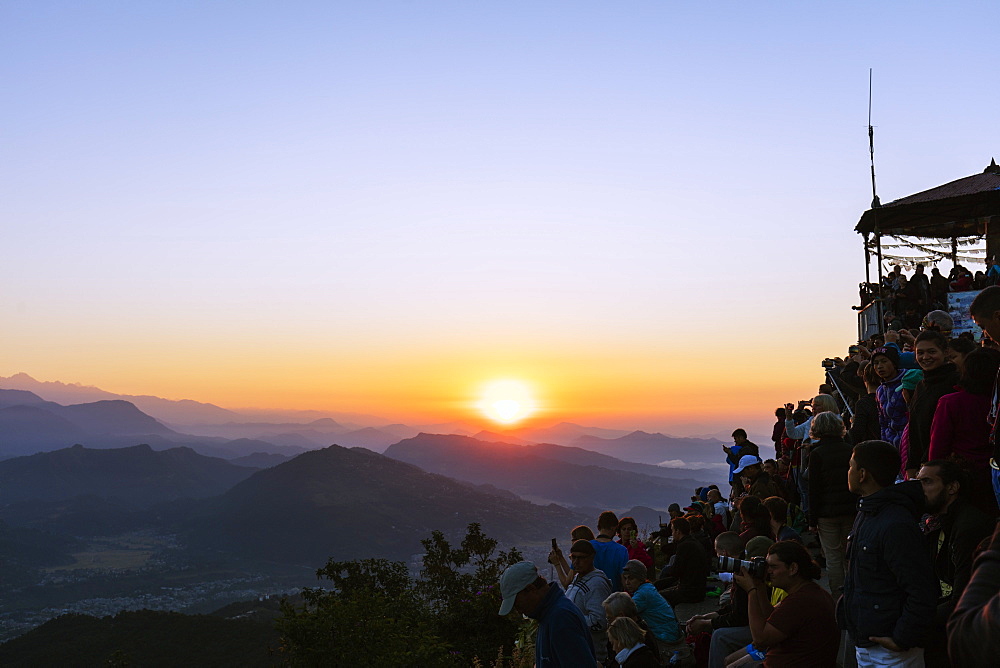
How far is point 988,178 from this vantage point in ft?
64.2

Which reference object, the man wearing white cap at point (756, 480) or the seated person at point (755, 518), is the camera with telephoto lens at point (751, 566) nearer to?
the seated person at point (755, 518)

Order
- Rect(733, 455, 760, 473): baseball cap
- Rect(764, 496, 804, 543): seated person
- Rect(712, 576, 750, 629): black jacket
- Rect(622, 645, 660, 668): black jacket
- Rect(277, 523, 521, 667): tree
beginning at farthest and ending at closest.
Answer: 1. Rect(277, 523, 521, 667): tree
2. Rect(733, 455, 760, 473): baseball cap
3. Rect(764, 496, 804, 543): seated person
4. Rect(712, 576, 750, 629): black jacket
5. Rect(622, 645, 660, 668): black jacket

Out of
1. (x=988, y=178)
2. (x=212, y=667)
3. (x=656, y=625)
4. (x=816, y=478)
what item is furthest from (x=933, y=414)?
(x=212, y=667)

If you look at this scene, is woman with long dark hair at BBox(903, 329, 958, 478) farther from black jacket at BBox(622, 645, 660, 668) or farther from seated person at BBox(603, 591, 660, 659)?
seated person at BBox(603, 591, 660, 659)

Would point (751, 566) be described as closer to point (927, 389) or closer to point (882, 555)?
point (882, 555)

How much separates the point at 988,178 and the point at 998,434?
20.1 m

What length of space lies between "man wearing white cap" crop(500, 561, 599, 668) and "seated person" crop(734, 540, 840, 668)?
1.29 metres

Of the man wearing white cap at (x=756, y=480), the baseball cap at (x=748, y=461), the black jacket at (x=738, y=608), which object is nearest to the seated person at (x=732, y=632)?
the black jacket at (x=738, y=608)

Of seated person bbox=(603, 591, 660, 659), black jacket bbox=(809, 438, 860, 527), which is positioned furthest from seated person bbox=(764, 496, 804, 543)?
seated person bbox=(603, 591, 660, 659)

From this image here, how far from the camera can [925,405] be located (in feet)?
18.3

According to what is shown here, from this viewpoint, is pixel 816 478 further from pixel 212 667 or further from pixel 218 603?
pixel 218 603

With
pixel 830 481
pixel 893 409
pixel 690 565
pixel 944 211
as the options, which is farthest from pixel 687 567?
pixel 944 211

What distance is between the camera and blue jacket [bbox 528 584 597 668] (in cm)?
431

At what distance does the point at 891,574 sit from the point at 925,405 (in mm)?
1968
